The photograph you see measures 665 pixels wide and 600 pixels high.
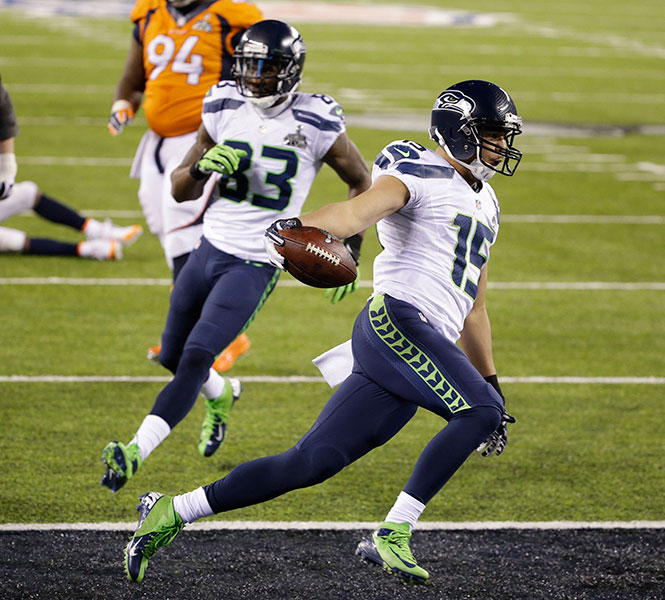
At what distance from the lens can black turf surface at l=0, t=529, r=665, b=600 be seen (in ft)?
12.9

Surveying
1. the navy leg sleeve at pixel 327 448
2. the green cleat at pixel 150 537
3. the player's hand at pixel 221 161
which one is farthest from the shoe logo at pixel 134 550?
the player's hand at pixel 221 161

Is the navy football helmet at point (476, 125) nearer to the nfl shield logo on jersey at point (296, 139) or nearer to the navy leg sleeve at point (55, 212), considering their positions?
the nfl shield logo on jersey at point (296, 139)

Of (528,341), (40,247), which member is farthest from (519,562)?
(40,247)

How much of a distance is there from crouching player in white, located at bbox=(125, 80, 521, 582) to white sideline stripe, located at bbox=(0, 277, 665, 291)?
13.8 feet

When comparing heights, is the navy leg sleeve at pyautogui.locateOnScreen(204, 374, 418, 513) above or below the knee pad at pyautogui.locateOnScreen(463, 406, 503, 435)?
below

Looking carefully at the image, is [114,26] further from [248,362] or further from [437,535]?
[437,535]

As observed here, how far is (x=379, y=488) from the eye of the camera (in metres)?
4.90

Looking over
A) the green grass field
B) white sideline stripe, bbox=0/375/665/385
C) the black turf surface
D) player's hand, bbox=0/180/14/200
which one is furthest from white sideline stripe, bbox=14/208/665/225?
the black turf surface

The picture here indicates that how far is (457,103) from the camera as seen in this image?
3.91 meters

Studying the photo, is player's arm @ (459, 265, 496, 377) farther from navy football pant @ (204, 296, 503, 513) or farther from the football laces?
the football laces

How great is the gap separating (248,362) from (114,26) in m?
19.2

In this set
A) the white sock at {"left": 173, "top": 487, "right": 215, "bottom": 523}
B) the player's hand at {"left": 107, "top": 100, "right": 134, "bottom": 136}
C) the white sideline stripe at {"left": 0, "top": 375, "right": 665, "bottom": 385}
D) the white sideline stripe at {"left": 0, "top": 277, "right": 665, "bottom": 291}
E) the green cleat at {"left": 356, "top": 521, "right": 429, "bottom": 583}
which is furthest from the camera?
the white sideline stripe at {"left": 0, "top": 277, "right": 665, "bottom": 291}

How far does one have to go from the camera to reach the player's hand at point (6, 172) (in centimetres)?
567

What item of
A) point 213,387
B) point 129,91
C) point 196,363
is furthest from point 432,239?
point 129,91
